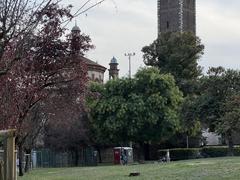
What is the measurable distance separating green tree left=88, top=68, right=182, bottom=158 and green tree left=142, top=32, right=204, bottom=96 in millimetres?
12431

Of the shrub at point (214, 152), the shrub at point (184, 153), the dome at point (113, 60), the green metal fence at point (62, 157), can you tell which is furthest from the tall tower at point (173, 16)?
the shrub at point (184, 153)

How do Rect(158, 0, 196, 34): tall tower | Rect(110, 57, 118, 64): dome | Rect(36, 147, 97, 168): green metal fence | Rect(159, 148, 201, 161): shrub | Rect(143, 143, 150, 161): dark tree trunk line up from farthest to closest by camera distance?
1. Rect(158, 0, 196, 34): tall tower
2. Rect(110, 57, 118, 64): dome
3. Rect(36, 147, 97, 168): green metal fence
4. Rect(143, 143, 150, 161): dark tree trunk
5. Rect(159, 148, 201, 161): shrub

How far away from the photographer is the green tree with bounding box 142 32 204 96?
8156 cm

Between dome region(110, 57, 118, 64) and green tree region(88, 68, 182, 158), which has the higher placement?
dome region(110, 57, 118, 64)

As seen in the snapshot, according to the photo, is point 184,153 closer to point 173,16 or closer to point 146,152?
point 146,152

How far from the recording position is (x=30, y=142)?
5234 centimetres

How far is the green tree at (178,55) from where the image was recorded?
8156 cm

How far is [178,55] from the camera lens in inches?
3219

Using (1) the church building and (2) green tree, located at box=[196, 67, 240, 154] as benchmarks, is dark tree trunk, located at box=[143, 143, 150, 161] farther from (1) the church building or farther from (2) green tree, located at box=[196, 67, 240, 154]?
Result: (2) green tree, located at box=[196, 67, 240, 154]

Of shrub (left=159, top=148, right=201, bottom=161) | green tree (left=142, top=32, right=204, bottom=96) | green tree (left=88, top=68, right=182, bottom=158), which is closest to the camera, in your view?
green tree (left=88, top=68, right=182, bottom=158)

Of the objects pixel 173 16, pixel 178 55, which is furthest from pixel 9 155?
pixel 173 16

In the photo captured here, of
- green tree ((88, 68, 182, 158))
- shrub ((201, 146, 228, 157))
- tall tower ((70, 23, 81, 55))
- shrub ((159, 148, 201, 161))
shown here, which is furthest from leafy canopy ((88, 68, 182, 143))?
tall tower ((70, 23, 81, 55))

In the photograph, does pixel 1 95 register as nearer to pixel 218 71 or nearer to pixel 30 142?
pixel 30 142

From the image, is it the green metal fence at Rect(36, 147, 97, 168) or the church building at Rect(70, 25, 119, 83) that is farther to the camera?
the green metal fence at Rect(36, 147, 97, 168)
